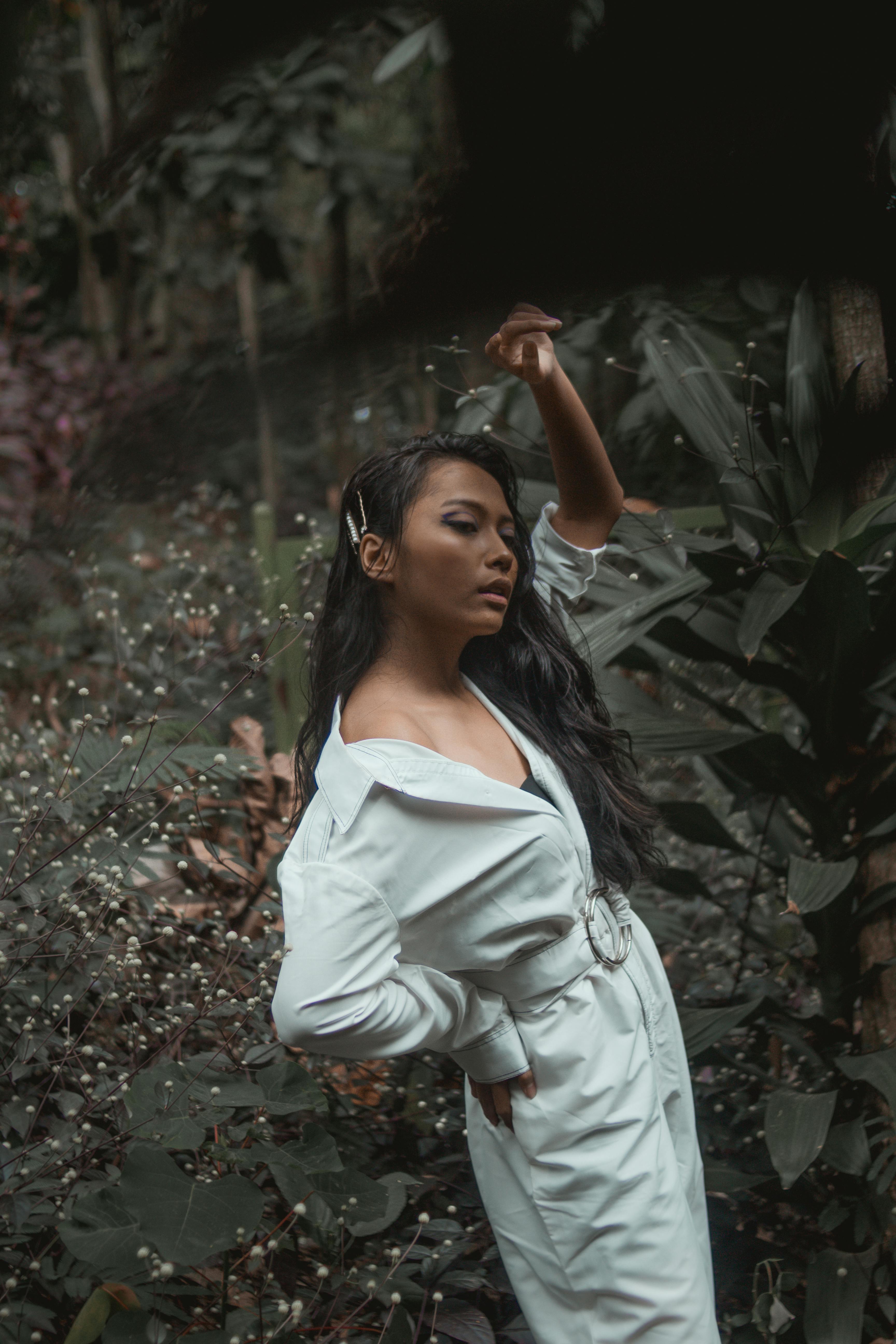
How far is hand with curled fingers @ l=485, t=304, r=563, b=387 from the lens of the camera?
3.68ft

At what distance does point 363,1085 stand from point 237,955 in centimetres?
44

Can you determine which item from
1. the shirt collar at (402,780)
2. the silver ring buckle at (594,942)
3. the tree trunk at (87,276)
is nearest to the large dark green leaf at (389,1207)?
the silver ring buckle at (594,942)

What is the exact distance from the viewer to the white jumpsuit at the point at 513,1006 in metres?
0.97

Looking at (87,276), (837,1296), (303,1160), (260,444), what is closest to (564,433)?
(303,1160)

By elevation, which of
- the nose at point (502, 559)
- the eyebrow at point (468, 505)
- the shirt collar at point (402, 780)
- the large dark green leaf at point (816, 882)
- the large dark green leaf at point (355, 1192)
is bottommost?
the large dark green leaf at point (355, 1192)

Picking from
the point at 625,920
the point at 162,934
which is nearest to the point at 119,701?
the point at 162,934

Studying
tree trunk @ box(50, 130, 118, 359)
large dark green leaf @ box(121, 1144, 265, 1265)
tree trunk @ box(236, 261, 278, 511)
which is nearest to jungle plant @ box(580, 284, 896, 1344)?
large dark green leaf @ box(121, 1144, 265, 1265)

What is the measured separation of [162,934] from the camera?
5.10 ft

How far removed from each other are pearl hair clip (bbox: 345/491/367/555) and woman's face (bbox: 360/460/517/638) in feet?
0.12

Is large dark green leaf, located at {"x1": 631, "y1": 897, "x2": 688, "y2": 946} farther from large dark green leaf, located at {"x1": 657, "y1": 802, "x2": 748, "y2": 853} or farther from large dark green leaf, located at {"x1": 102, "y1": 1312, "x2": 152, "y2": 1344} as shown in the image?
large dark green leaf, located at {"x1": 102, "y1": 1312, "x2": 152, "y2": 1344}

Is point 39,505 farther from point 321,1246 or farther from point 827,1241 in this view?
point 827,1241

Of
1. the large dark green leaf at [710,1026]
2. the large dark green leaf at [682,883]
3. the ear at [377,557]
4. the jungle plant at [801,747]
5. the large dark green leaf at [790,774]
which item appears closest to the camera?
the ear at [377,557]

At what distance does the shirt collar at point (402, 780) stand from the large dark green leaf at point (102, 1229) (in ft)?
1.42

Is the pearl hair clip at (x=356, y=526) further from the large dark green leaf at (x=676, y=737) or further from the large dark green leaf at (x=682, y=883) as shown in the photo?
the large dark green leaf at (x=682, y=883)
